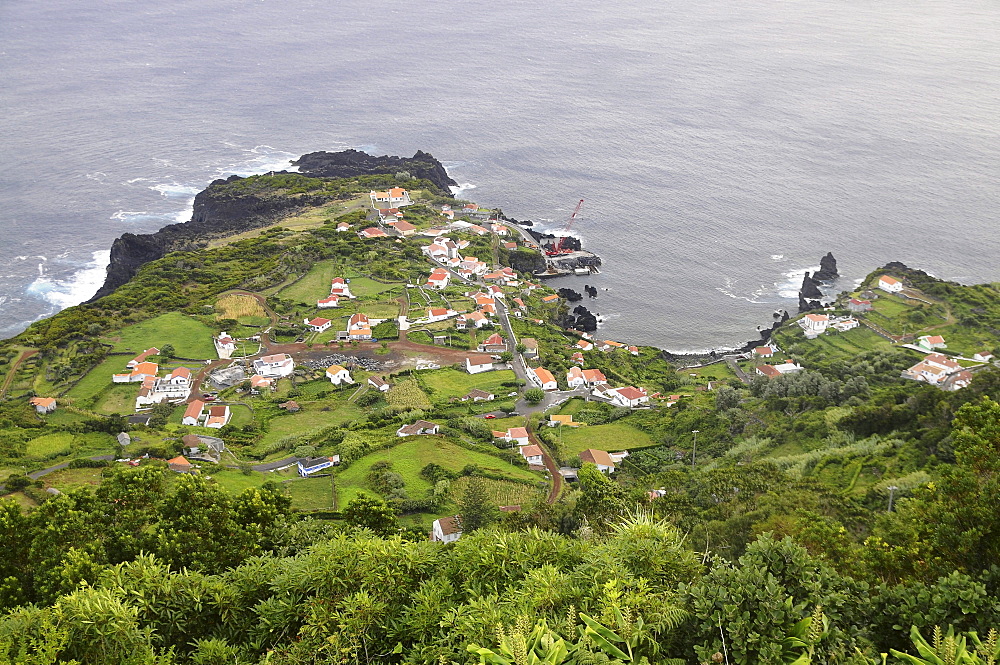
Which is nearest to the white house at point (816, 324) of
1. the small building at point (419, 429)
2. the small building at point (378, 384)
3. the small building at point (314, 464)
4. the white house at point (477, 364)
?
the white house at point (477, 364)

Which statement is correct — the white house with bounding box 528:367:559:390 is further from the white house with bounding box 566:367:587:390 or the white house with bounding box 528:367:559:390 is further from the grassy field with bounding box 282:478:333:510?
the grassy field with bounding box 282:478:333:510

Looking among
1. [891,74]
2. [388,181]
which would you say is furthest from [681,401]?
[891,74]

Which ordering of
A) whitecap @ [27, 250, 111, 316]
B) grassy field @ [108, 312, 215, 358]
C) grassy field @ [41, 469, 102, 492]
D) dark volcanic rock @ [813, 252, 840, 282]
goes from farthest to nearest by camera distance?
1. dark volcanic rock @ [813, 252, 840, 282]
2. whitecap @ [27, 250, 111, 316]
3. grassy field @ [108, 312, 215, 358]
4. grassy field @ [41, 469, 102, 492]

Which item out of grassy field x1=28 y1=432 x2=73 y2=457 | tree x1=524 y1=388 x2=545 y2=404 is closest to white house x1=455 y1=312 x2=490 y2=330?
tree x1=524 y1=388 x2=545 y2=404

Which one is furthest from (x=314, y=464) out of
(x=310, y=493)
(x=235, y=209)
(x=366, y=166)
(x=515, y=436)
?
(x=366, y=166)

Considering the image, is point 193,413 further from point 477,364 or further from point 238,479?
point 477,364

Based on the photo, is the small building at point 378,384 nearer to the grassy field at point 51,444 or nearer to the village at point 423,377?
the village at point 423,377

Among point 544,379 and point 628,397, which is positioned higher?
point 544,379
